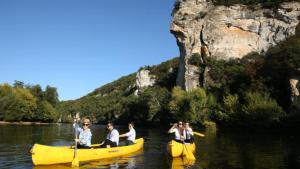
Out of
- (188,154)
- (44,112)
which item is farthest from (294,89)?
(44,112)

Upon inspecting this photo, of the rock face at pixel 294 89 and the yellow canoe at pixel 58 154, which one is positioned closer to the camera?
the yellow canoe at pixel 58 154

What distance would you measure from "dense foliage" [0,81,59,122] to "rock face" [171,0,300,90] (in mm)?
41963

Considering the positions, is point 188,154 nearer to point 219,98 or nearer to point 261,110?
point 261,110

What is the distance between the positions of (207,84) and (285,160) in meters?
67.9

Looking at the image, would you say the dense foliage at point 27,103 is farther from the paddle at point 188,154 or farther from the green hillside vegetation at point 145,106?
the paddle at point 188,154

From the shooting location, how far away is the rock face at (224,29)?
9200cm

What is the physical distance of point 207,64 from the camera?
96.1m

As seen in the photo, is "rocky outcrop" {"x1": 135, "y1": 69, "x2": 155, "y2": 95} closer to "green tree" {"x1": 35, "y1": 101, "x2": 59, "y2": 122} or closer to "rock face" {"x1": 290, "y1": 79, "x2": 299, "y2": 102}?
"green tree" {"x1": 35, "y1": 101, "x2": 59, "y2": 122}

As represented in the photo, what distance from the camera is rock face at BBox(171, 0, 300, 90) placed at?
9200 centimetres

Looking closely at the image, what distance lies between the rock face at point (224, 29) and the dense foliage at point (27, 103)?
1652 inches

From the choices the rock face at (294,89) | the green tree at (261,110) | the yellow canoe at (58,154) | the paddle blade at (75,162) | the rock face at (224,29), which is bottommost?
the paddle blade at (75,162)

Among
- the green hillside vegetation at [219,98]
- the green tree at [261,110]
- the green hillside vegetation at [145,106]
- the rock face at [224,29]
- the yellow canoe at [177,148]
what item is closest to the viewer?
the yellow canoe at [177,148]

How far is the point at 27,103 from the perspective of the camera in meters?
112

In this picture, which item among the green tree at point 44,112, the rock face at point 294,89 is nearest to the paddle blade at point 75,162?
the rock face at point 294,89
